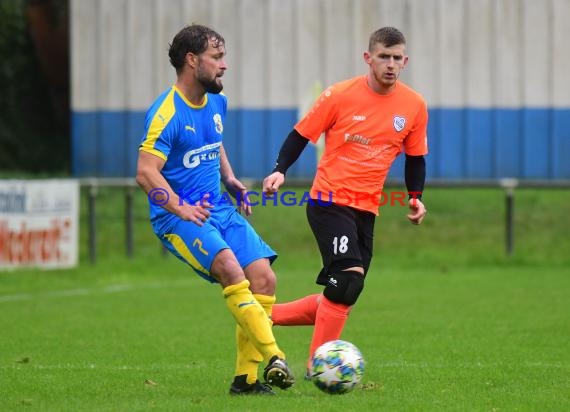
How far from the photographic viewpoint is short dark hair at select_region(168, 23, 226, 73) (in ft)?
25.7

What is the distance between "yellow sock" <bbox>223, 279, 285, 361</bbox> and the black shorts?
0.89 m

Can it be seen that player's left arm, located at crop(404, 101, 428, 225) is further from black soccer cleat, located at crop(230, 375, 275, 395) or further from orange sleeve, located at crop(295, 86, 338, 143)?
black soccer cleat, located at crop(230, 375, 275, 395)

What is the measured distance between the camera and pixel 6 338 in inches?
429

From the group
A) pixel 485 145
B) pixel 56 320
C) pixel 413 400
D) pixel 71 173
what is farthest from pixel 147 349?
pixel 71 173

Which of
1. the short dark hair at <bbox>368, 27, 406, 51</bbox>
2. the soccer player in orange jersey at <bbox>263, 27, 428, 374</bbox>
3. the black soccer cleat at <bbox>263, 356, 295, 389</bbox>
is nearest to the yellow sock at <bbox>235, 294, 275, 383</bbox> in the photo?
the black soccer cleat at <bbox>263, 356, 295, 389</bbox>

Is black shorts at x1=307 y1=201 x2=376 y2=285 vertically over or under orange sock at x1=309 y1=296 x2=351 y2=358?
over

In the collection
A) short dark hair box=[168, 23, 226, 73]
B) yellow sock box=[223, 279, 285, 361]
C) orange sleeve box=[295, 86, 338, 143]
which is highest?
short dark hair box=[168, 23, 226, 73]

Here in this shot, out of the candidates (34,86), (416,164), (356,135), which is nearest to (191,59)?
(356,135)

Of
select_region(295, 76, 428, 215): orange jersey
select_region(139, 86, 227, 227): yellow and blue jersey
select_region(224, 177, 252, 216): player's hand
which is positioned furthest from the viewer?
select_region(295, 76, 428, 215): orange jersey

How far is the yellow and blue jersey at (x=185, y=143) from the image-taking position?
302 inches

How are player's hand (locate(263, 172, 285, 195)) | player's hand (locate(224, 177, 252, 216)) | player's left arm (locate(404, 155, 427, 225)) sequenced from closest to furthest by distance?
1. player's hand (locate(263, 172, 285, 195))
2. player's hand (locate(224, 177, 252, 216))
3. player's left arm (locate(404, 155, 427, 225))

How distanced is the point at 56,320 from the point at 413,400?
5.73m

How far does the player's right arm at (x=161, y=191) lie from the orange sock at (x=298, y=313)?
56.4 inches

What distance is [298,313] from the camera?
8766 mm
